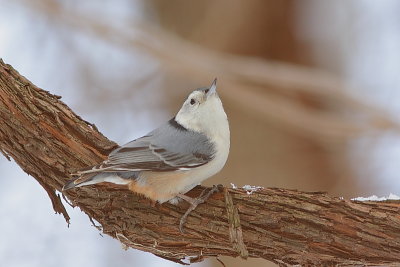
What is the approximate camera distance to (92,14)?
134 inches

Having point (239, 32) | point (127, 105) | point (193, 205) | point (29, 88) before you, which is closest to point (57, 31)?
point (127, 105)

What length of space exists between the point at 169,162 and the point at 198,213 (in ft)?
0.60

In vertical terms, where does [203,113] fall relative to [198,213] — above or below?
above

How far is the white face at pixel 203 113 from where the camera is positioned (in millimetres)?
2020

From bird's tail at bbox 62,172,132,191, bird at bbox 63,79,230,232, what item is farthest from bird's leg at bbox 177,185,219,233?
bird's tail at bbox 62,172,132,191

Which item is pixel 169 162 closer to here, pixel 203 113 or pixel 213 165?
pixel 213 165

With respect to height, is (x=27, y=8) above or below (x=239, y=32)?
below

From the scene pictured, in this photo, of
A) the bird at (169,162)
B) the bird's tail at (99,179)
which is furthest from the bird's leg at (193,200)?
the bird's tail at (99,179)

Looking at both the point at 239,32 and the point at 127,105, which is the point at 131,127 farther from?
the point at 239,32

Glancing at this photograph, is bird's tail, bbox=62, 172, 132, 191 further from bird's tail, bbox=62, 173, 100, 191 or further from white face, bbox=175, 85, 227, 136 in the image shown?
white face, bbox=175, 85, 227, 136

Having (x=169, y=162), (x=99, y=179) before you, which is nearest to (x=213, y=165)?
(x=169, y=162)

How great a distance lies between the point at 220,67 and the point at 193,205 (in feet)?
5.00

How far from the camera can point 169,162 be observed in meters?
1.86

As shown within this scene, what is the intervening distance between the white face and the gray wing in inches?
1.6
